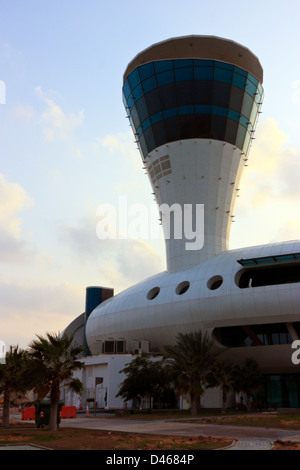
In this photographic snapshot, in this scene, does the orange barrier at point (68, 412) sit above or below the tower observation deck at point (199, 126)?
below

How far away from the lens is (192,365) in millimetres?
38375

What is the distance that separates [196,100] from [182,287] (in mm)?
19487

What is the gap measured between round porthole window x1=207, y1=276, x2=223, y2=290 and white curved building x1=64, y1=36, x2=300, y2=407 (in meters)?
0.09

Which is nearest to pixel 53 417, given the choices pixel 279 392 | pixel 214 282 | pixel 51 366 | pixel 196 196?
pixel 51 366

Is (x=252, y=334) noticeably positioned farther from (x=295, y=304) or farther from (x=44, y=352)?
(x=44, y=352)

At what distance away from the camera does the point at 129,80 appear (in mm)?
56625

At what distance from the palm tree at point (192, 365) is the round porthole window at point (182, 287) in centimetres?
698

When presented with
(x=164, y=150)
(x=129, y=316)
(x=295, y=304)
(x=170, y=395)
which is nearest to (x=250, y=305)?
(x=295, y=304)

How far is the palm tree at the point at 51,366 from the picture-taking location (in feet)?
80.8

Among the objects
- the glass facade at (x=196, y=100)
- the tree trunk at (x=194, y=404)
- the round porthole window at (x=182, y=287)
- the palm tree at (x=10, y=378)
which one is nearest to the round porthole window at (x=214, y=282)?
the round porthole window at (x=182, y=287)

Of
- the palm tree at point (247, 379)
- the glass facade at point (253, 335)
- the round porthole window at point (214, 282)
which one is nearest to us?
the palm tree at point (247, 379)

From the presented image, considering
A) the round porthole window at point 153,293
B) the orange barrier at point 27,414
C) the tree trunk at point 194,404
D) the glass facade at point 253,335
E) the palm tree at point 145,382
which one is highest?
the round porthole window at point 153,293

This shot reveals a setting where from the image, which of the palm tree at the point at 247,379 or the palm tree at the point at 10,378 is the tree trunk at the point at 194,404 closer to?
the palm tree at the point at 247,379

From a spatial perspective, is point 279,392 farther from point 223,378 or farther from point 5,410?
point 5,410
